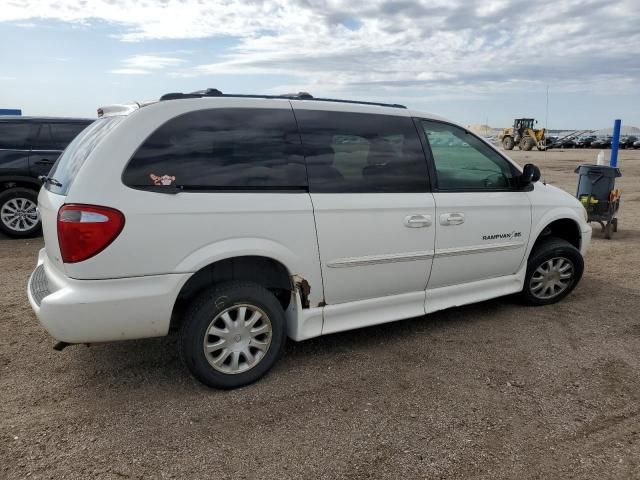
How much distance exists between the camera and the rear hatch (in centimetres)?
299

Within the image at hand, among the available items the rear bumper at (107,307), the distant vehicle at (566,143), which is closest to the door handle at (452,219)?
the rear bumper at (107,307)

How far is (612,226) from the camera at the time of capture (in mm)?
8398

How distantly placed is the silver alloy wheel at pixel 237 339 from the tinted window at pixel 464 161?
1.74 m

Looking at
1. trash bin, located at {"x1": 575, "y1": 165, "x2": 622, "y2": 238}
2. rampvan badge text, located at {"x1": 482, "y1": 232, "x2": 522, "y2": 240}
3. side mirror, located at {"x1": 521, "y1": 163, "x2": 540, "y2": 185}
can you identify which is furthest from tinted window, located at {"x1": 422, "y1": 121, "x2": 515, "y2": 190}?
trash bin, located at {"x1": 575, "y1": 165, "x2": 622, "y2": 238}

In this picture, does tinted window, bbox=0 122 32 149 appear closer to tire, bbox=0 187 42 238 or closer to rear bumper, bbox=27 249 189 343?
tire, bbox=0 187 42 238

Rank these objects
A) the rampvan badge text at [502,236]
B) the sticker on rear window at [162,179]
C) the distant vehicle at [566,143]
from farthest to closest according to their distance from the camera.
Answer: the distant vehicle at [566,143]
the rampvan badge text at [502,236]
the sticker on rear window at [162,179]

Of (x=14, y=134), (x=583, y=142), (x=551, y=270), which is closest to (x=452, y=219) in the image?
(x=551, y=270)

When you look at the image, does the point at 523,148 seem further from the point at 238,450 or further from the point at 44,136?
the point at 238,450

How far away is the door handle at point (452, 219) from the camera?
155 inches

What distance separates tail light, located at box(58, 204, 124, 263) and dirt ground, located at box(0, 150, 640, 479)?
38.7 inches

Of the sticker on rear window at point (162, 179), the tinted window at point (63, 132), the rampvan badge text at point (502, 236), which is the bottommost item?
the rampvan badge text at point (502, 236)

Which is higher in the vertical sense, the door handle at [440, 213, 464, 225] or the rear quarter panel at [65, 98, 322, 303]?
the rear quarter panel at [65, 98, 322, 303]

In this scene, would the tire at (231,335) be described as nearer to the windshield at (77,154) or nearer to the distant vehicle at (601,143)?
the windshield at (77,154)

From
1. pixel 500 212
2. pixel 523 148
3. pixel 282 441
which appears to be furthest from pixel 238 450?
pixel 523 148
